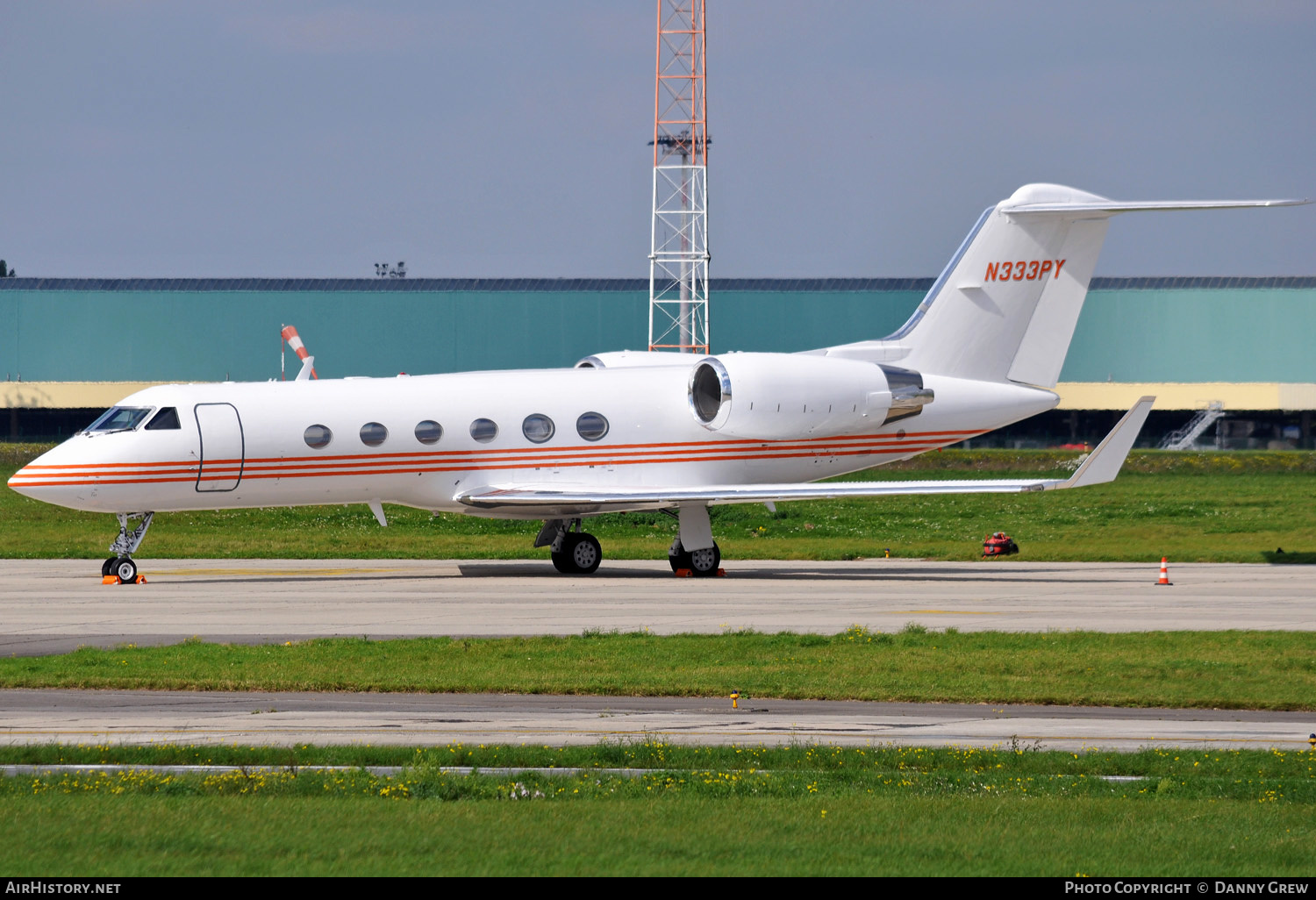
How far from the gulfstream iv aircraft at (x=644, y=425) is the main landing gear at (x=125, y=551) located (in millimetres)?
46

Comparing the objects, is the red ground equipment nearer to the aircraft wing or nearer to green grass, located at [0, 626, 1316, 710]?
the aircraft wing

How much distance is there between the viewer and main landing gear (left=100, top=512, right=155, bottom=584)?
26781mm

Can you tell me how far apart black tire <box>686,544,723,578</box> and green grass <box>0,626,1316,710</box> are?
32.6ft

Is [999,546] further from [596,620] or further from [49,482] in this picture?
[49,482]

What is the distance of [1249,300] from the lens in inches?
3250

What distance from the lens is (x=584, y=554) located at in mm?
29688

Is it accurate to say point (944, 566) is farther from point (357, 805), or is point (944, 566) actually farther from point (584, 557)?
point (357, 805)

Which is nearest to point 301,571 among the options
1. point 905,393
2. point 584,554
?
point 584,554

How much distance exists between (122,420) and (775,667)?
14.8 meters

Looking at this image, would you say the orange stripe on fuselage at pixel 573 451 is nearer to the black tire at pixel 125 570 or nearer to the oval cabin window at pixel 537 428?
the oval cabin window at pixel 537 428

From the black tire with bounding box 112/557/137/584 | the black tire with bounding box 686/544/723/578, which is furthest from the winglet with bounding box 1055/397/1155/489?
the black tire with bounding box 112/557/137/584

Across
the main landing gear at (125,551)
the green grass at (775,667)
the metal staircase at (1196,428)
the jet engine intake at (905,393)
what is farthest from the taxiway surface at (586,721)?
the metal staircase at (1196,428)
